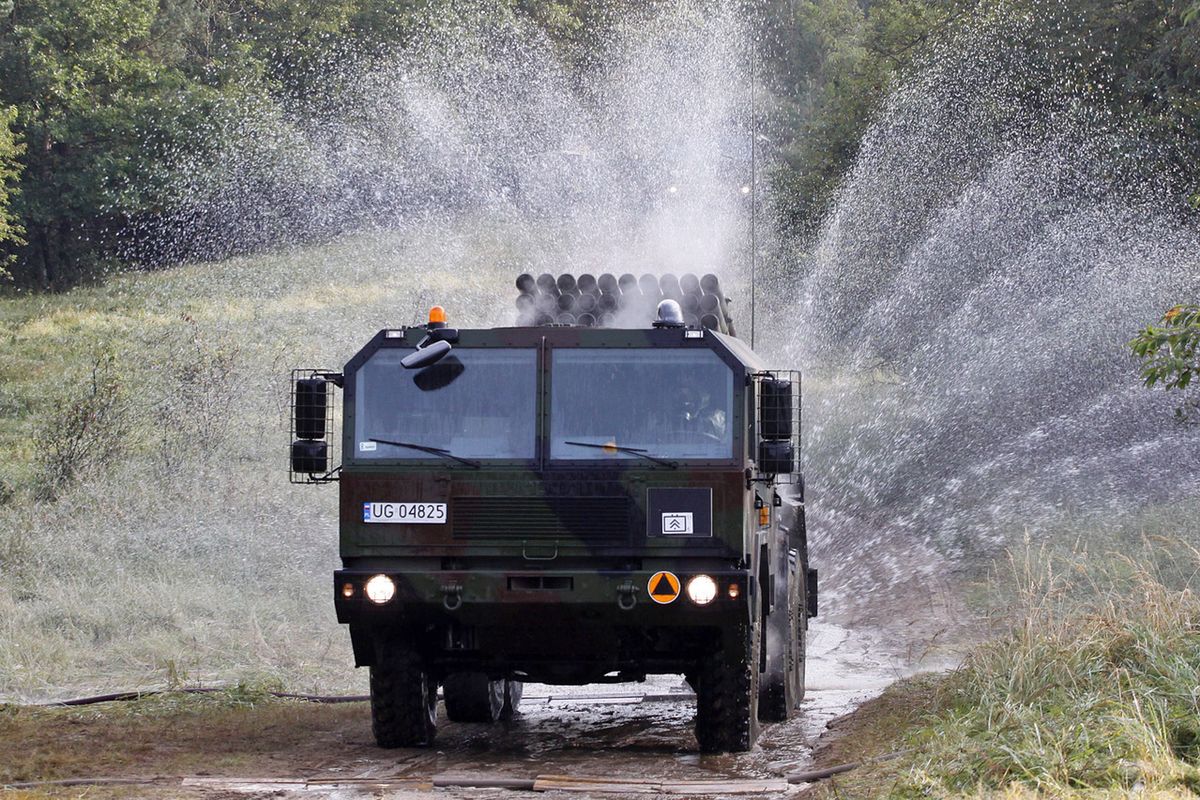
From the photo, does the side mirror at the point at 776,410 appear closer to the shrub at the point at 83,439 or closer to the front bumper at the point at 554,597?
the front bumper at the point at 554,597

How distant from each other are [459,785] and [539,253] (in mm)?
29674

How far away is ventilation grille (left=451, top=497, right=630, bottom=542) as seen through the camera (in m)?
9.36

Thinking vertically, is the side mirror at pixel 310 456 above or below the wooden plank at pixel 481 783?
above

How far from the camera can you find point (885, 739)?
9.91 m

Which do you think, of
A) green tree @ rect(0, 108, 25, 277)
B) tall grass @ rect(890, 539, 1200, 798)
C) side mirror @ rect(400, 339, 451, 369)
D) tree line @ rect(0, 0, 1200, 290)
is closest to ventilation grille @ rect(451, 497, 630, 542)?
side mirror @ rect(400, 339, 451, 369)

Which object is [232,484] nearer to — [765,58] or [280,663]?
[280,663]

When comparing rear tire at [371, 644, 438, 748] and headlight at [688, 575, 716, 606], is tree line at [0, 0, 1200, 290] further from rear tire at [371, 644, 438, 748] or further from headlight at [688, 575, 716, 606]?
headlight at [688, 575, 716, 606]

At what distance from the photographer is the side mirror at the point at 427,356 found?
9.50 meters

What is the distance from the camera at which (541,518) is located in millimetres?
9398

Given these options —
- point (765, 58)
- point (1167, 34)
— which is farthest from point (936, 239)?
point (765, 58)

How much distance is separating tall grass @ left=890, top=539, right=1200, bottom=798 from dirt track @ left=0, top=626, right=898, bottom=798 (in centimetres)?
124

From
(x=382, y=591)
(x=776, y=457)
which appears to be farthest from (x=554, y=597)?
(x=776, y=457)

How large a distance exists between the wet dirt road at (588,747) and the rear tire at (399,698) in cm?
11

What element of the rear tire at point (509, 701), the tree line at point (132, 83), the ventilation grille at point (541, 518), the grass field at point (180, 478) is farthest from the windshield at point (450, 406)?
the tree line at point (132, 83)
